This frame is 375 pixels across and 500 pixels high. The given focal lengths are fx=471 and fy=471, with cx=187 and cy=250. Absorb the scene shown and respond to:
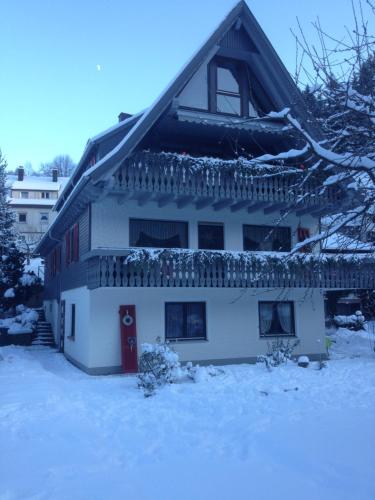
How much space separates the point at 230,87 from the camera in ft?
57.8

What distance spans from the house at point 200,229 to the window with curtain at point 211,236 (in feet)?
0.13

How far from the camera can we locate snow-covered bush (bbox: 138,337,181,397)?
38.3 feet

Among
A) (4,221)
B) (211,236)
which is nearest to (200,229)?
(211,236)

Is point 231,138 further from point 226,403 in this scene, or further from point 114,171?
point 226,403

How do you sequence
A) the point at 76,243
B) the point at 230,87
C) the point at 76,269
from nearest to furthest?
the point at 230,87 < the point at 76,269 < the point at 76,243

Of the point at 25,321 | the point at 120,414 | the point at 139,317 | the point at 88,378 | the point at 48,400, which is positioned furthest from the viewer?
the point at 25,321

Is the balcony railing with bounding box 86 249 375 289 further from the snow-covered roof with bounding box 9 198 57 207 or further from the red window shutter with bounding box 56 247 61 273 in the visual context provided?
the snow-covered roof with bounding box 9 198 57 207

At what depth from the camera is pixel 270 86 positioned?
1742 cm

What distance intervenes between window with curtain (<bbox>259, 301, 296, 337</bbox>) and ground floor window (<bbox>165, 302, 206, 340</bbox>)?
2.42 meters

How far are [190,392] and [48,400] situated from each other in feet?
10.9

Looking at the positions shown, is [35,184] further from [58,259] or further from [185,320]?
[185,320]

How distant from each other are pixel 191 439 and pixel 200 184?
9.44 m

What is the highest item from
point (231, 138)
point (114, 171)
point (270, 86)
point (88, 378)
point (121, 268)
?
point (270, 86)

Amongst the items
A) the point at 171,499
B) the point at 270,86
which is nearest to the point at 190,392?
the point at 171,499
